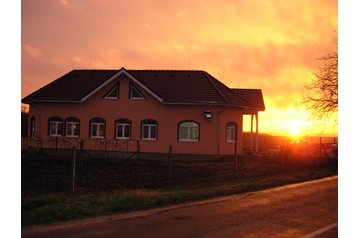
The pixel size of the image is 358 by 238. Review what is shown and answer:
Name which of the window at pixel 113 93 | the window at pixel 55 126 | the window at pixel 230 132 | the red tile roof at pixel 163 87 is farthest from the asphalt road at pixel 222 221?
the window at pixel 55 126

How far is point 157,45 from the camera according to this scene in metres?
12.8

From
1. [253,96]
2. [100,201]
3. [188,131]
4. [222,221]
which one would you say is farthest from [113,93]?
[222,221]

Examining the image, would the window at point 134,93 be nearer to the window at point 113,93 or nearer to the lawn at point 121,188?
the window at point 113,93

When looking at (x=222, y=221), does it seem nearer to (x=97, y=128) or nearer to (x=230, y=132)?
(x=230, y=132)

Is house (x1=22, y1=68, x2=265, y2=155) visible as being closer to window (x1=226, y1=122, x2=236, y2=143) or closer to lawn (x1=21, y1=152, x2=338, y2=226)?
window (x1=226, y1=122, x2=236, y2=143)

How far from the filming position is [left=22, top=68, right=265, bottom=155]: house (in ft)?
92.1

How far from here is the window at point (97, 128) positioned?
29834 millimetres

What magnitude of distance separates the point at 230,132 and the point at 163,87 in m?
5.18

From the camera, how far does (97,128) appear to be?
1180 inches

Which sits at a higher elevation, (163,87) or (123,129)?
(163,87)

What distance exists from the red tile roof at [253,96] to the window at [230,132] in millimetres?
2879

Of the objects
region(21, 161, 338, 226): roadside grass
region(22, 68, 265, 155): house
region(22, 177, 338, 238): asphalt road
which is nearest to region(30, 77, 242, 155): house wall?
region(22, 68, 265, 155): house
